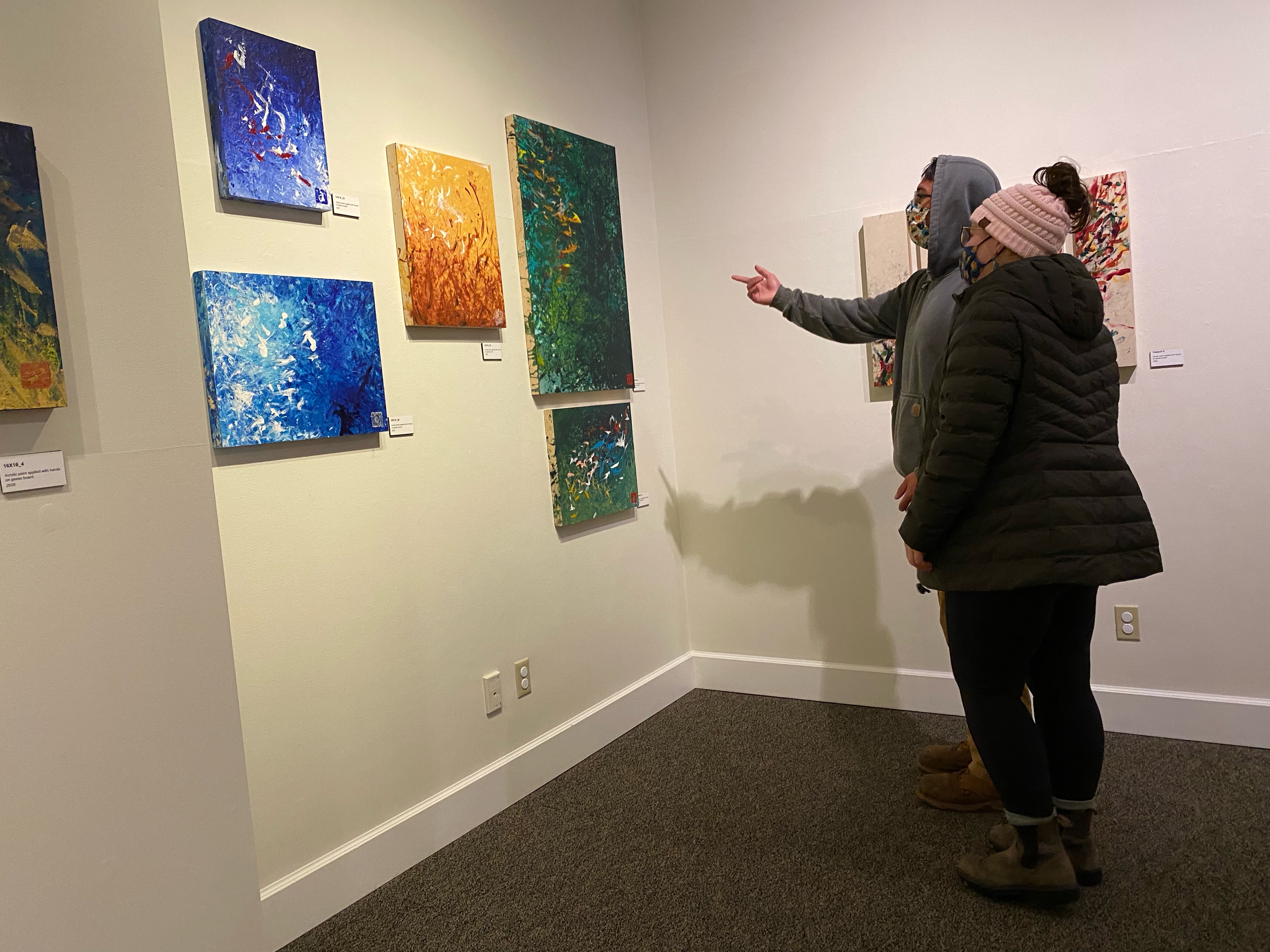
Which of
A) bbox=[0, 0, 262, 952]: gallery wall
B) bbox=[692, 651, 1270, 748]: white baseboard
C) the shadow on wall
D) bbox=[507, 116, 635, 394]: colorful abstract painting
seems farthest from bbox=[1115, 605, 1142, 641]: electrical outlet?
bbox=[0, 0, 262, 952]: gallery wall

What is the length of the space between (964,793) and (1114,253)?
178 cm

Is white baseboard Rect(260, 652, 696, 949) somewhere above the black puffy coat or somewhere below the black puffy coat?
below

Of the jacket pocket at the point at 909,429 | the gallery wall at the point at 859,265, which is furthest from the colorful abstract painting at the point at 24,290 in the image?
the gallery wall at the point at 859,265

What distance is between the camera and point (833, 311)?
9.29ft

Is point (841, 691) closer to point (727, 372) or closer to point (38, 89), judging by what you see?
point (727, 372)

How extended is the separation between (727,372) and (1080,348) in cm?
191

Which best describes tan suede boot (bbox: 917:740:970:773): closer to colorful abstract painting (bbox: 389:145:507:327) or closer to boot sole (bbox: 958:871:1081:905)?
boot sole (bbox: 958:871:1081:905)

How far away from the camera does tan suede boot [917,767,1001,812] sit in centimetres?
254

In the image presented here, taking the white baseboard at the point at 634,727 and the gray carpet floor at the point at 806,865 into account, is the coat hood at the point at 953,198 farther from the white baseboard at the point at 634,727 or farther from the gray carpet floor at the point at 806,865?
the white baseboard at the point at 634,727

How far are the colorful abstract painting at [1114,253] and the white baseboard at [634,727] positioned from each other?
1.18 metres

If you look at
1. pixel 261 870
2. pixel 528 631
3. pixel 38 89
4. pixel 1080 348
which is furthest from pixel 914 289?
pixel 261 870

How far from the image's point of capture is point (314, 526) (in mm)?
2322

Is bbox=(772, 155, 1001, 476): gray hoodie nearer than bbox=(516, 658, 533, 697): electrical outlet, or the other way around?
bbox=(772, 155, 1001, 476): gray hoodie

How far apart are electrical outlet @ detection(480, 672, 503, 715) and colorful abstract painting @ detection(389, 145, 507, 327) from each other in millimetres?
1113
